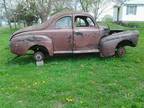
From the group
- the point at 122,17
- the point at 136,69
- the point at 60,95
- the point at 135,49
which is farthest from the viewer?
the point at 122,17

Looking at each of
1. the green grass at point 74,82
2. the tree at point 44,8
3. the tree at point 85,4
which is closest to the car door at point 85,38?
the green grass at point 74,82

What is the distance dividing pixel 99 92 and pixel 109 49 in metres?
3.41

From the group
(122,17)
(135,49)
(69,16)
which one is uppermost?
(69,16)

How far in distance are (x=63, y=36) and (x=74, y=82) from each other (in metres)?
2.72

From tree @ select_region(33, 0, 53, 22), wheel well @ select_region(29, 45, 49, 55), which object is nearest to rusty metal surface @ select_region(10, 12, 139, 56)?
wheel well @ select_region(29, 45, 49, 55)

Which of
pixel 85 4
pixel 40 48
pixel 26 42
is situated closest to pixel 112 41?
pixel 40 48

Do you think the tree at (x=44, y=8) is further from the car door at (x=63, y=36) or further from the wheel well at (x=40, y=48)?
the wheel well at (x=40, y=48)

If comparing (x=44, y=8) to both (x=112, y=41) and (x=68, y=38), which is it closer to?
(x=68, y=38)

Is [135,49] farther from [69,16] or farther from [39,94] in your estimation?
[39,94]

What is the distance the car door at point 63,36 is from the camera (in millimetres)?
10469

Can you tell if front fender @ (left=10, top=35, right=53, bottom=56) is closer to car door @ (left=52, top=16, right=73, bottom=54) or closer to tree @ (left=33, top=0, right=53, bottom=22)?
car door @ (left=52, top=16, right=73, bottom=54)

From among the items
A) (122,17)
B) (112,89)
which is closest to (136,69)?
(112,89)

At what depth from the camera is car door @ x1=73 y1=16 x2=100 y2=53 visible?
34.8ft

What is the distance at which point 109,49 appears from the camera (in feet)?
34.5
